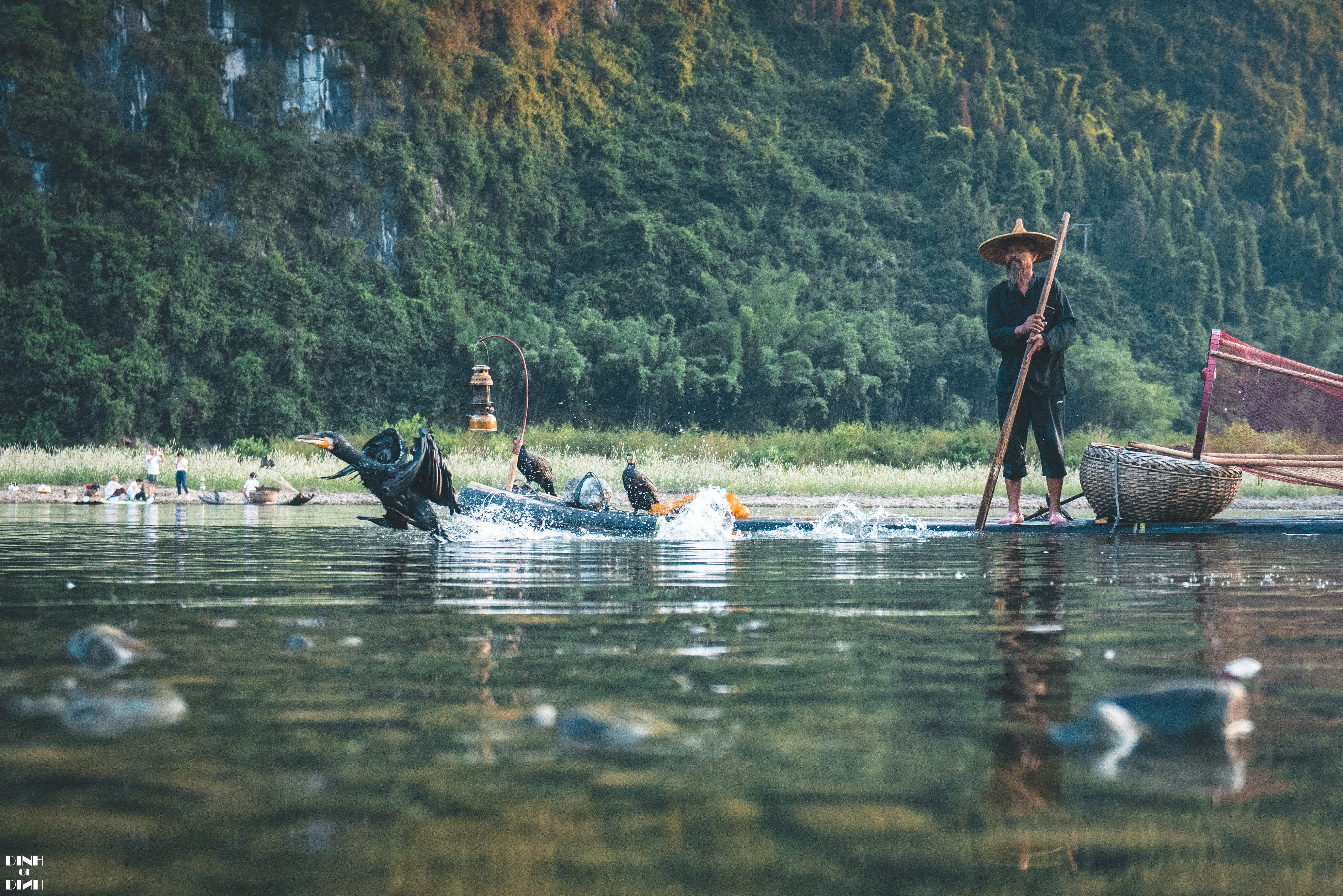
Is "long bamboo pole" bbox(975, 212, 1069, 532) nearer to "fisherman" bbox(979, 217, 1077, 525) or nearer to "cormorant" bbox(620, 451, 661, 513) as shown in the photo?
"fisherman" bbox(979, 217, 1077, 525)

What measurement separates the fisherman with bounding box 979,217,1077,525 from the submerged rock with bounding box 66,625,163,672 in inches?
285

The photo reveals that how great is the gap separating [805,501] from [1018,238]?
12099 millimetres

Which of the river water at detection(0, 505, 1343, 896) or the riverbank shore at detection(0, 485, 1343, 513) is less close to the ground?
the river water at detection(0, 505, 1343, 896)

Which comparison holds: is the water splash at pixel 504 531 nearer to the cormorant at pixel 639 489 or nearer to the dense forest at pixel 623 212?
the cormorant at pixel 639 489

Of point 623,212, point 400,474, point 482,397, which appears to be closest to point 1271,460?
point 400,474

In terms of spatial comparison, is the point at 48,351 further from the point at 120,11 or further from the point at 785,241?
the point at 785,241

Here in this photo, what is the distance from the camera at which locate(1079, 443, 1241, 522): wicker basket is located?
9.25 meters

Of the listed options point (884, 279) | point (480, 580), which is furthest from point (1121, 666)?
point (884, 279)

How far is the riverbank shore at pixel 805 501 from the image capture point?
65.6ft

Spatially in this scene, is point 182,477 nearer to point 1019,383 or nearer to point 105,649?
point 1019,383

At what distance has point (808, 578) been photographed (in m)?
5.66

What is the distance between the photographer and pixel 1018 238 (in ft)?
31.0

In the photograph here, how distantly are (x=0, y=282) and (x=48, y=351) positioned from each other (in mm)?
3200

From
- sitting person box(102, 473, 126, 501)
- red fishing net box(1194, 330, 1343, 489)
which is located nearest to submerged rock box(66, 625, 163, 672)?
red fishing net box(1194, 330, 1343, 489)
